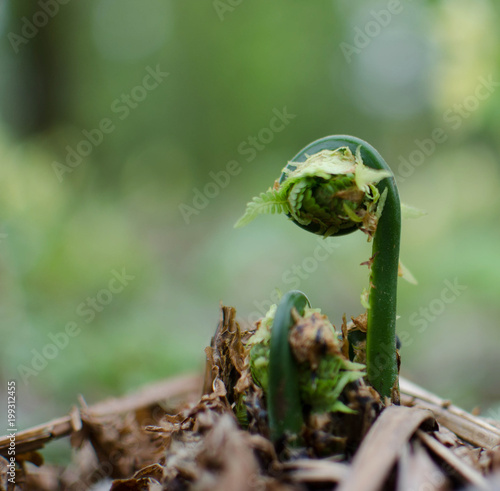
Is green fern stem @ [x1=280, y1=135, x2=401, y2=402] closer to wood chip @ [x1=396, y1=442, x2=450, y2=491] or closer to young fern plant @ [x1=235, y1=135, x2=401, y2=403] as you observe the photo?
young fern plant @ [x1=235, y1=135, x2=401, y2=403]

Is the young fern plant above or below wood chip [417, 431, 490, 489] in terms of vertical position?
above

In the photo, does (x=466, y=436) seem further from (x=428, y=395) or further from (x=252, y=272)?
(x=252, y=272)

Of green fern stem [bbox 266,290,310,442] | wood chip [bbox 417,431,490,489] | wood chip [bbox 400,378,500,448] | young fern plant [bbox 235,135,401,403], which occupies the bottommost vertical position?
wood chip [bbox 400,378,500,448]

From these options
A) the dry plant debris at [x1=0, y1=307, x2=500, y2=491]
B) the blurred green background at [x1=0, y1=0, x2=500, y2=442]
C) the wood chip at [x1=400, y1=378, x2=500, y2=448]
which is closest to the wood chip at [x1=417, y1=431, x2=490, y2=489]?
the dry plant debris at [x1=0, y1=307, x2=500, y2=491]

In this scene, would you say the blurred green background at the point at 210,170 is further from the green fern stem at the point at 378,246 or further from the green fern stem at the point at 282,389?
the green fern stem at the point at 282,389

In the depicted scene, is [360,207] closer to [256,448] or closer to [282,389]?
[282,389]

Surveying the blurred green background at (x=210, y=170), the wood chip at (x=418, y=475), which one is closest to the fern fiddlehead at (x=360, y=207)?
the wood chip at (x=418, y=475)
